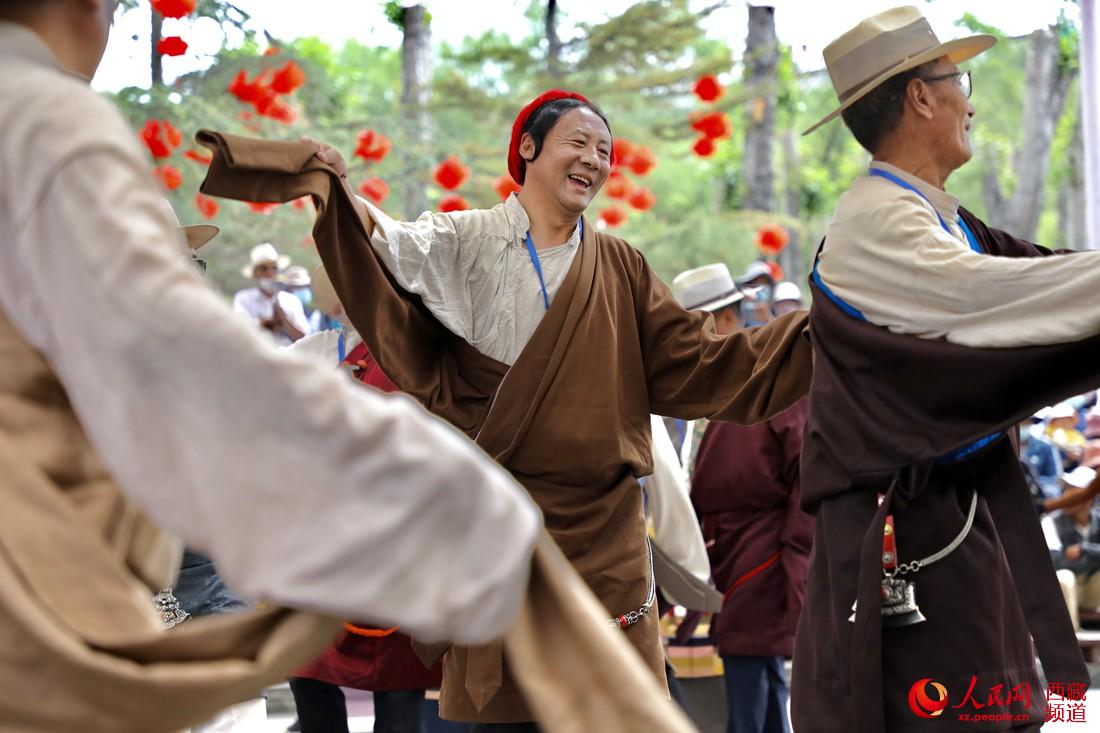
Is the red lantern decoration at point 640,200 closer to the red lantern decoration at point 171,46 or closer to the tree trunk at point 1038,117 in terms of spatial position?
the red lantern decoration at point 171,46

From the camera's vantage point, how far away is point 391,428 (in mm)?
1603

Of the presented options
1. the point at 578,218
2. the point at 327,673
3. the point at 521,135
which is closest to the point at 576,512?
the point at 578,218

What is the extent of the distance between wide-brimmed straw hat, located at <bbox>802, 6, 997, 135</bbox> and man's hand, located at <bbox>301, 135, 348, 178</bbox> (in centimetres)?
127

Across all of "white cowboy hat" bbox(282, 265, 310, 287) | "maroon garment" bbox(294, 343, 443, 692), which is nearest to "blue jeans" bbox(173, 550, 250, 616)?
"maroon garment" bbox(294, 343, 443, 692)

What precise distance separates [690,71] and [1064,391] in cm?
1313

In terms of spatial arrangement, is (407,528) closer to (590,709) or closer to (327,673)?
(590,709)

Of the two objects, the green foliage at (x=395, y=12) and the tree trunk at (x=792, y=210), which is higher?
the green foliage at (x=395, y=12)

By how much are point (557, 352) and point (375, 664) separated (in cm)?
190

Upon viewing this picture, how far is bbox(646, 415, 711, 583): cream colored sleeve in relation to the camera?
570cm

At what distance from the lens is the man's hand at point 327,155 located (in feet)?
10.9

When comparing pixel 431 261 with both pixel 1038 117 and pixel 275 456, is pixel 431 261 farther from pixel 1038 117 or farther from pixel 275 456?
pixel 1038 117

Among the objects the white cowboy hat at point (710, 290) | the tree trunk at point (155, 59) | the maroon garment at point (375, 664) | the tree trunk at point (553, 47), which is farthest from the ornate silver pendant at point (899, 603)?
the tree trunk at point (553, 47)

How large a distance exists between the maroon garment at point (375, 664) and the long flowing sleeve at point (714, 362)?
1362 millimetres

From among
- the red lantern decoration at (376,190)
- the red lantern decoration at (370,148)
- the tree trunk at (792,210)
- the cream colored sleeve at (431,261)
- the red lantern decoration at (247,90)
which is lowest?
the tree trunk at (792,210)
